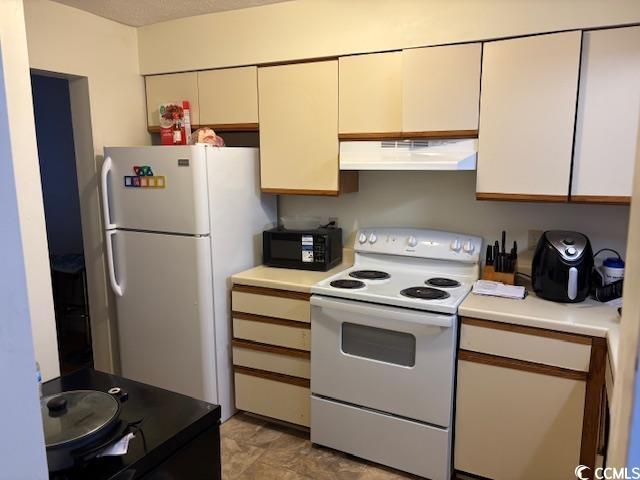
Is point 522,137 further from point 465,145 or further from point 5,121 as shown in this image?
point 5,121

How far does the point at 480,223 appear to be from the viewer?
2.59 m

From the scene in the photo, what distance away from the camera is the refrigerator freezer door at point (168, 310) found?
258 cm

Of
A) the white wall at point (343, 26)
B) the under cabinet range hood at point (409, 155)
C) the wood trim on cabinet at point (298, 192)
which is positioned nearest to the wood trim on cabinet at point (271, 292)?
the wood trim on cabinet at point (298, 192)

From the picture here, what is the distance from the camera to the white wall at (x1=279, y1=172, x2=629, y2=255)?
91.6 inches

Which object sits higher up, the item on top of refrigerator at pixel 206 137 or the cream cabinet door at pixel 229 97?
the cream cabinet door at pixel 229 97

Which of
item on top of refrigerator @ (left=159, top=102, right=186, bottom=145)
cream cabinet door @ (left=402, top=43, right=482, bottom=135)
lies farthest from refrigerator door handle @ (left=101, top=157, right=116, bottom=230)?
cream cabinet door @ (left=402, top=43, right=482, bottom=135)

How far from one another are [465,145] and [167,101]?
6.16 feet

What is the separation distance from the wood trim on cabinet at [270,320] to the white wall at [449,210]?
0.73 metres

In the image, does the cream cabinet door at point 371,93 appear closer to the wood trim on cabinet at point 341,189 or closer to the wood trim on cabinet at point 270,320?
the wood trim on cabinet at point 341,189

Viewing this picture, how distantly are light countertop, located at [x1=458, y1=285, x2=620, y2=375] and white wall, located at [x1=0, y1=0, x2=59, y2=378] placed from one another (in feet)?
5.39

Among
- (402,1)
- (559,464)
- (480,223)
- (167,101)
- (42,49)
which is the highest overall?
(402,1)

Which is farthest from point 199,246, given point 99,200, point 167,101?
point 167,101

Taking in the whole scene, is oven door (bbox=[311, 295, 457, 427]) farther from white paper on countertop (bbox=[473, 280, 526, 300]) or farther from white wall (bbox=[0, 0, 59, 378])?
white wall (bbox=[0, 0, 59, 378])

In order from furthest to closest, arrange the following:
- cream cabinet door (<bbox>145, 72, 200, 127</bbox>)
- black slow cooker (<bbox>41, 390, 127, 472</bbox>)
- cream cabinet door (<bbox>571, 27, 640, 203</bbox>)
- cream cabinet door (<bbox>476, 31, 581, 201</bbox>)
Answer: cream cabinet door (<bbox>145, 72, 200, 127</bbox>)
cream cabinet door (<bbox>476, 31, 581, 201</bbox>)
cream cabinet door (<bbox>571, 27, 640, 203</bbox>)
black slow cooker (<bbox>41, 390, 127, 472</bbox>)
